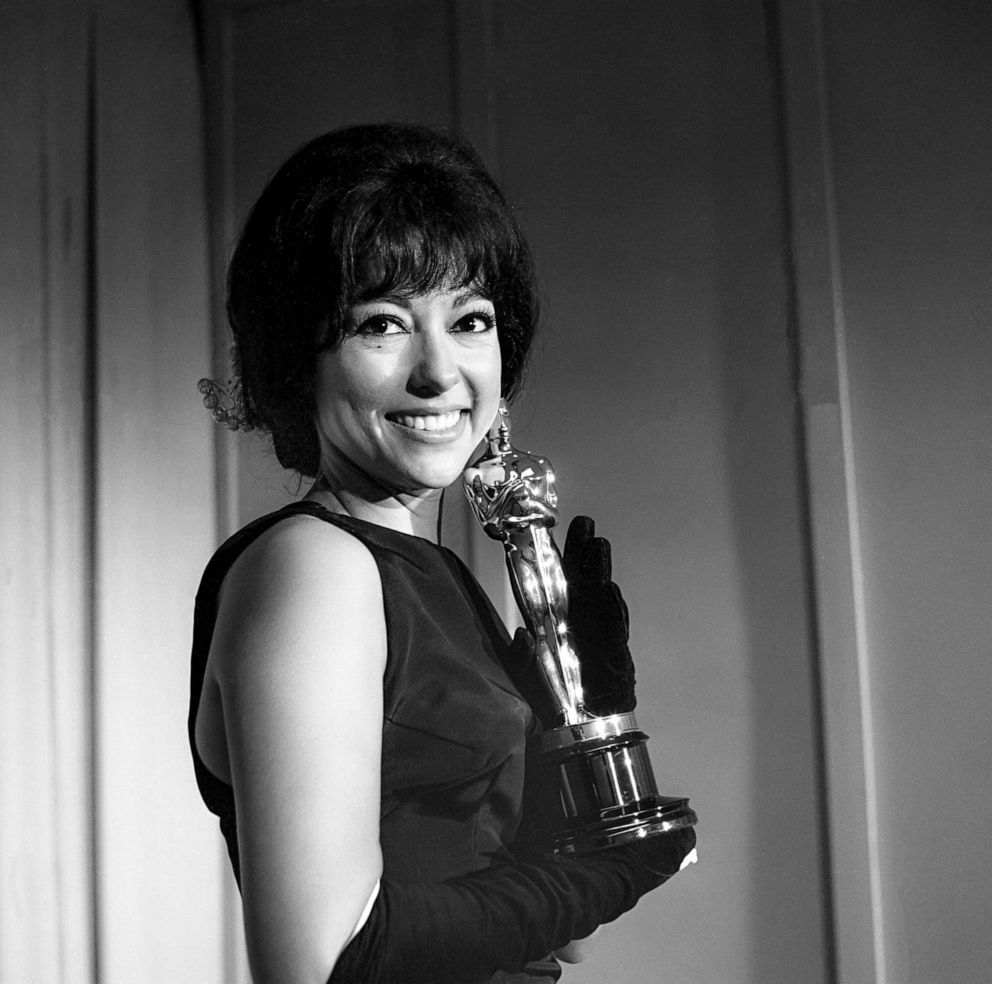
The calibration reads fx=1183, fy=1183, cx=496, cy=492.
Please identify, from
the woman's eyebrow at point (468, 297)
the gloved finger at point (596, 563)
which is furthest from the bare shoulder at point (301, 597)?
the gloved finger at point (596, 563)

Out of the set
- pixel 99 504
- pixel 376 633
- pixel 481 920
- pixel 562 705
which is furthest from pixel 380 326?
pixel 99 504

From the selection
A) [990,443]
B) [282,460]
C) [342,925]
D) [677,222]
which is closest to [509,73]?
[677,222]

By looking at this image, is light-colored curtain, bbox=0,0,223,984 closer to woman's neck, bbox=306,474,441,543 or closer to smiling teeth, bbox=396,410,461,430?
woman's neck, bbox=306,474,441,543

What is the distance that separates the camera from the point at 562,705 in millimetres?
1106

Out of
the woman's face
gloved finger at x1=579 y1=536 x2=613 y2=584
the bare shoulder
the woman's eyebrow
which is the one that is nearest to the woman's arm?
the bare shoulder

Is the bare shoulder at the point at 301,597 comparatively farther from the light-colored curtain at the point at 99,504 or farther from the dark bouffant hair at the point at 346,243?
the light-colored curtain at the point at 99,504

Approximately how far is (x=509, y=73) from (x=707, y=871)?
5.81 feet

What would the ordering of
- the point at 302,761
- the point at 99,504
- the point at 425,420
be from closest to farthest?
the point at 302,761 < the point at 425,420 < the point at 99,504

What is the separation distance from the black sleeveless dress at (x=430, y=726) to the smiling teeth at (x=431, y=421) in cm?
10

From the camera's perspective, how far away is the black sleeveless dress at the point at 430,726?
0.95 metres

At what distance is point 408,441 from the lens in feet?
3.45

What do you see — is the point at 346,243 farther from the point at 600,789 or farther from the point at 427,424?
the point at 600,789

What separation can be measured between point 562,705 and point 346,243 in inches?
18.3

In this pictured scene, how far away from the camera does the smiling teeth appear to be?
1.05m
